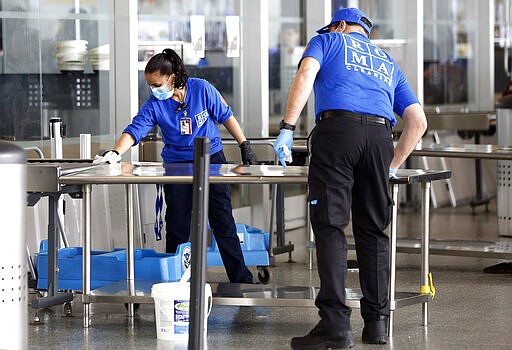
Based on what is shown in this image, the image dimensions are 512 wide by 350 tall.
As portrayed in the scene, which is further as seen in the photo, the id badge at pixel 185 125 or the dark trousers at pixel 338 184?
the id badge at pixel 185 125

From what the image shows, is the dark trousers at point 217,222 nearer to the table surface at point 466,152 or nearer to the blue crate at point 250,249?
the blue crate at point 250,249

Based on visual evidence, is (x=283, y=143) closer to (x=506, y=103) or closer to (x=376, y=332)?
(x=376, y=332)

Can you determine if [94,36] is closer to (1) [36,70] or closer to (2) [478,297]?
(1) [36,70]

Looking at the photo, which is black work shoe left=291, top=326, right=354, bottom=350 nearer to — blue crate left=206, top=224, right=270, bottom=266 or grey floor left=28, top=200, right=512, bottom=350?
grey floor left=28, top=200, right=512, bottom=350

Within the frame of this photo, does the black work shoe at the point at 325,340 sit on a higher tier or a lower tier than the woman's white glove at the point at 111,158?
lower

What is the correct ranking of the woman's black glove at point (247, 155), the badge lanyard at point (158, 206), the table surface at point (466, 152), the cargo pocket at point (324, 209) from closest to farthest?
1. the cargo pocket at point (324, 209)
2. the woman's black glove at point (247, 155)
3. the badge lanyard at point (158, 206)
4. the table surface at point (466, 152)

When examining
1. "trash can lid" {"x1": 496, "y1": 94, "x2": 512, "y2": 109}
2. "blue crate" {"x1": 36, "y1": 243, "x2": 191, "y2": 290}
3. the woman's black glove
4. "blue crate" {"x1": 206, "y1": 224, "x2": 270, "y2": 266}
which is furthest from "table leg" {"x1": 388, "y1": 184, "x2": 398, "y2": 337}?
"trash can lid" {"x1": 496, "y1": 94, "x2": 512, "y2": 109}

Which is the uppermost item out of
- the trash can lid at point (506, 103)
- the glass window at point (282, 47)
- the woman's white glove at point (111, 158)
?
the glass window at point (282, 47)

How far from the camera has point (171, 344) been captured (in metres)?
5.89

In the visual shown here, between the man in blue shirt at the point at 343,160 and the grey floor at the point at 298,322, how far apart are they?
31cm

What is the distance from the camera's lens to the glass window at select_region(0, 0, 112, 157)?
302 inches

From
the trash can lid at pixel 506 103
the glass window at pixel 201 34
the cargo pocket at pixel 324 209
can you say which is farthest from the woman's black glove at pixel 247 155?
the trash can lid at pixel 506 103

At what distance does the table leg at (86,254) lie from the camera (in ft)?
20.2

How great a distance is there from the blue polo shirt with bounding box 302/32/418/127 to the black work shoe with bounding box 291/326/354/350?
1.02 m
